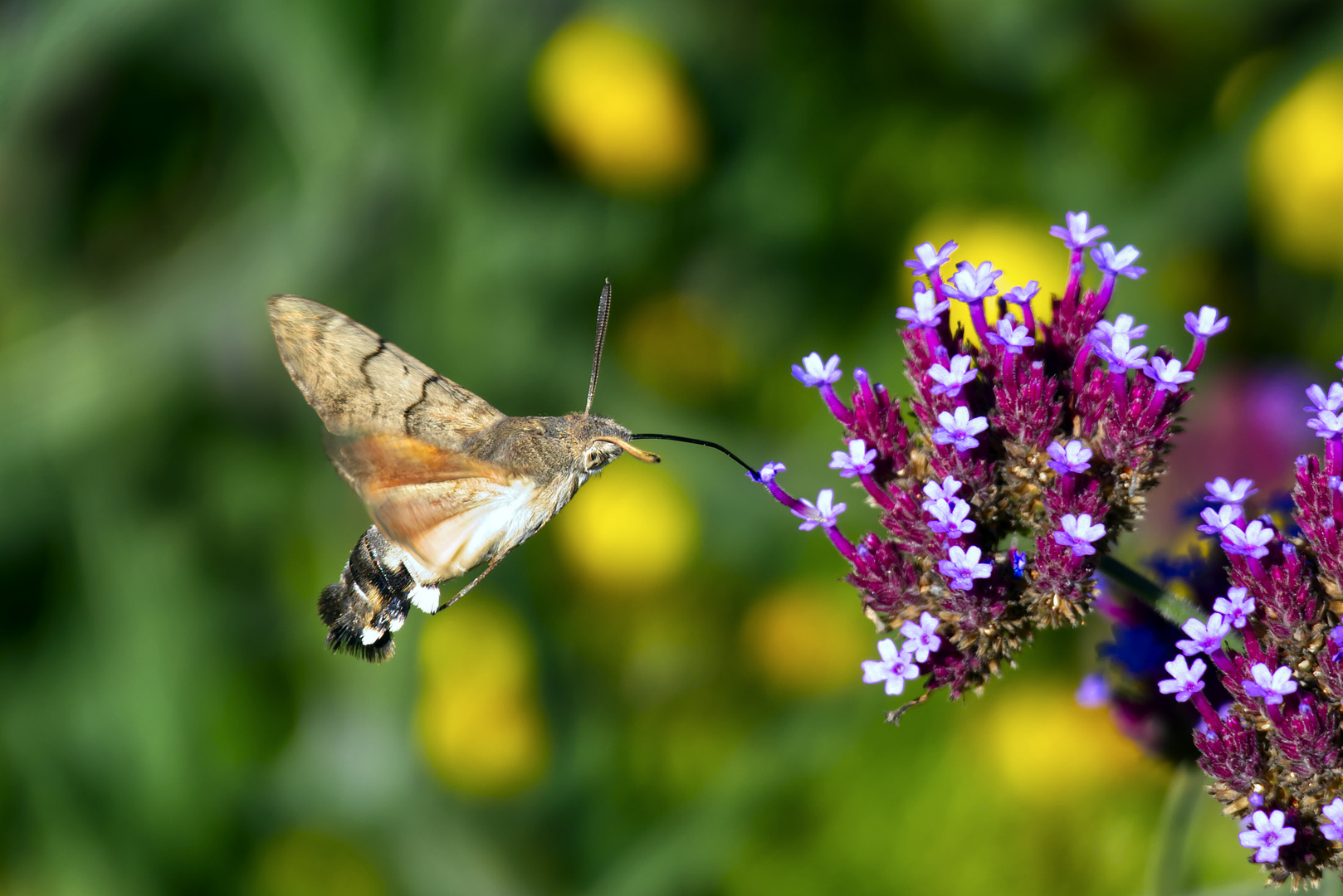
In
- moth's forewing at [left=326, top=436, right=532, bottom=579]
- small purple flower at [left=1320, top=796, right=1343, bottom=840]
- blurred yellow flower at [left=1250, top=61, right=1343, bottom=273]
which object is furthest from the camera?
blurred yellow flower at [left=1250, top=61, right=1343, bottom=273]

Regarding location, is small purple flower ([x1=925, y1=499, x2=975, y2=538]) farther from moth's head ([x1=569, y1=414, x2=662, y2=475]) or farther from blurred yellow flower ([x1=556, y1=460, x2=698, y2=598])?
blurred yellow flower ([x1=556, y1=460, x2=698, y2=598])

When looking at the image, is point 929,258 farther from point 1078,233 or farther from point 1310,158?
point 1310,158

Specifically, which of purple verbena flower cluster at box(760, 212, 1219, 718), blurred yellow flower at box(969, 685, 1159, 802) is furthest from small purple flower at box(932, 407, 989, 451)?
blurred yellow flower at box(969, 685, 1159, 802)

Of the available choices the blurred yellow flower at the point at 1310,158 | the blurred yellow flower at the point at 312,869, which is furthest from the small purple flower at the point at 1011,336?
the blurred yellow flower at the point at 1310,158

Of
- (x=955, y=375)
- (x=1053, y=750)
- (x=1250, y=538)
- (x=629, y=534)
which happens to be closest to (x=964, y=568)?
(x=955, y=375)

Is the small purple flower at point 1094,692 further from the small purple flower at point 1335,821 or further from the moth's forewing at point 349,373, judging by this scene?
the moth's forewing at point 349,373
